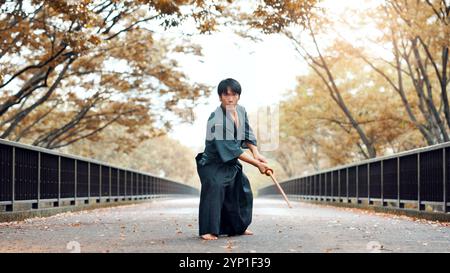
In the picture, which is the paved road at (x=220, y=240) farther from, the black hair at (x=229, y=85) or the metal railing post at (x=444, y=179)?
the metal railing post at (x=444, y=179)

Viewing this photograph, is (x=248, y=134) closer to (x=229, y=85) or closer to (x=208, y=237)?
(x=229, y=85)

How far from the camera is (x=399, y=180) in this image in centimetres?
1560

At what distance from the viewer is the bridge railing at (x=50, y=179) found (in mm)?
12289

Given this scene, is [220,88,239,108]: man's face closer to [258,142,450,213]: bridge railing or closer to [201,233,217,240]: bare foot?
[201,233,217,240]: bare foot

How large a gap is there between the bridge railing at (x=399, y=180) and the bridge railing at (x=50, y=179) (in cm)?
734

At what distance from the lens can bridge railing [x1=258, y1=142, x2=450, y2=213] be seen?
1273cm

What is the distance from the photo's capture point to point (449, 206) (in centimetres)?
1219

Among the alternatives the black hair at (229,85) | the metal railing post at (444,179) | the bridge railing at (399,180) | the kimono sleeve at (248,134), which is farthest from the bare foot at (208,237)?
the metal railing post at (444,179)

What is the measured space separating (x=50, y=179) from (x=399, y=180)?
293 inches

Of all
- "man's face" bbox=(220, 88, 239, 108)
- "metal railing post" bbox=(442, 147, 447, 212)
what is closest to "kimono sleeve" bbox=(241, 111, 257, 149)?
"man's face" bbox=(220, 88, 239, 108)
